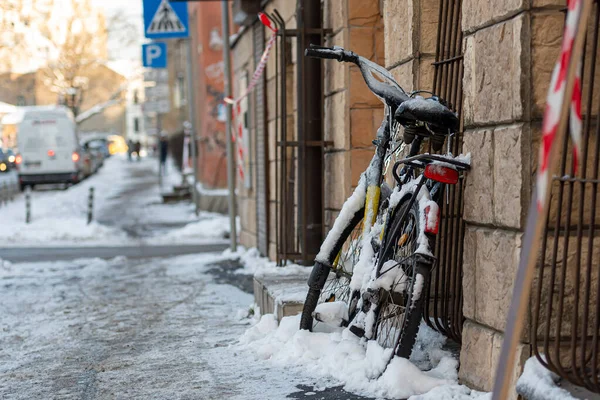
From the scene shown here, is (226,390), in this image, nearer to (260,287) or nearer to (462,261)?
(462,261)

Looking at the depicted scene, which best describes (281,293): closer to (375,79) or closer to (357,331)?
(357,331)

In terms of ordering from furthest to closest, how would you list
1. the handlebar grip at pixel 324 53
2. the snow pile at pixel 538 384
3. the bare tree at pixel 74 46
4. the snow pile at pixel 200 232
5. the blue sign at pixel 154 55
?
the bare tree at pixel 74 46, the blue sign at pixel 154 55, the snow pile at pixel 200 232, the handlebar grip at pixel 324 53, the snow pile at pixel 538 384

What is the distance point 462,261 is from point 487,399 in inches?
40.7

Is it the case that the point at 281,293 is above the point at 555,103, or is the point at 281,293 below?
below

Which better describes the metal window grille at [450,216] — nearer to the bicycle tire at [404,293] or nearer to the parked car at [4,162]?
the bicycle tire at [404,293]

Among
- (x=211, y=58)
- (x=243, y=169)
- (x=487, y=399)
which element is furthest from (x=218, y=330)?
(x=211, y=58)

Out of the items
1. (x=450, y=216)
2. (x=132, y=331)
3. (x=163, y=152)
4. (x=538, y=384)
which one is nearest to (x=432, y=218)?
(x=450, y=216)

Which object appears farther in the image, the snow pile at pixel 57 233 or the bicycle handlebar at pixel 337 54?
the snow pile at pixel 57 233

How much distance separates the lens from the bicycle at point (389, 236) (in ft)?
14.7

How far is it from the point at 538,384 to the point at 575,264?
0.51m

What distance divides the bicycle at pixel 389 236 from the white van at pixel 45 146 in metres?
29.4

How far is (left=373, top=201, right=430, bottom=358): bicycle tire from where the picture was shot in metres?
4.46

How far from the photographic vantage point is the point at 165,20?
1591 cm

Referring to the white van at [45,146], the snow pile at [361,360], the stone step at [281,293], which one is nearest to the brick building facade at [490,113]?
the snow pile at [361,360]
